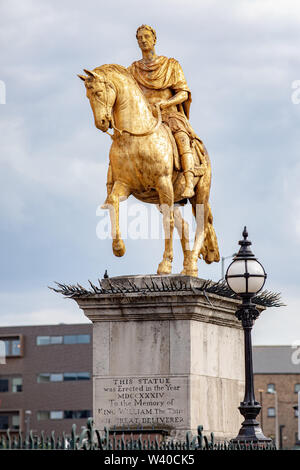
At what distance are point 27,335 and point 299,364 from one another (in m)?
35.0

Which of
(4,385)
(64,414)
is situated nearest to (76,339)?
(64,414)

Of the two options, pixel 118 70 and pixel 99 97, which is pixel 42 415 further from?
pixel 99 97

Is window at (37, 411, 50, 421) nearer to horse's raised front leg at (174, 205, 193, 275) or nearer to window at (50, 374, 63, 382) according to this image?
window at (50, 374, 63, 382)

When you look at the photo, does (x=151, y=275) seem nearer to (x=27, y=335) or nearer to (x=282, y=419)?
(x=27, y=335)

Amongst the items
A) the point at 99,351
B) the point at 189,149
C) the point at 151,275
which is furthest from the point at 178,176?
the point at 99,351

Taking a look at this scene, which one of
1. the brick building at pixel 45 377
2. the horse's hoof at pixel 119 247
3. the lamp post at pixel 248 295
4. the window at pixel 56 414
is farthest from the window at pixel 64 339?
the lamp post at pixel 248 295

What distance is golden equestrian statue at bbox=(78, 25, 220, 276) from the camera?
18906mm

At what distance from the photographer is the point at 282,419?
4980 inches

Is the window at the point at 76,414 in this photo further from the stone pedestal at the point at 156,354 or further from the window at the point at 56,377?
the stone pedestal at the point at 156,354

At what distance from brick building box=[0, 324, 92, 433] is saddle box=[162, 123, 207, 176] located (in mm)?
78201

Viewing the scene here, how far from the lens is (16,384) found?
105 meters

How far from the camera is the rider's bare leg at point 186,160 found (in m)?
19.4

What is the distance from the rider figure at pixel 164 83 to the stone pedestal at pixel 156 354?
2101 mm

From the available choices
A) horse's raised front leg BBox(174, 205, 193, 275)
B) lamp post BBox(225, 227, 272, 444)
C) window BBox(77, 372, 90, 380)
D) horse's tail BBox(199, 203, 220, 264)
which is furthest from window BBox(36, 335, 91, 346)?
lamp post BBox(225, 227, 272, 444)
